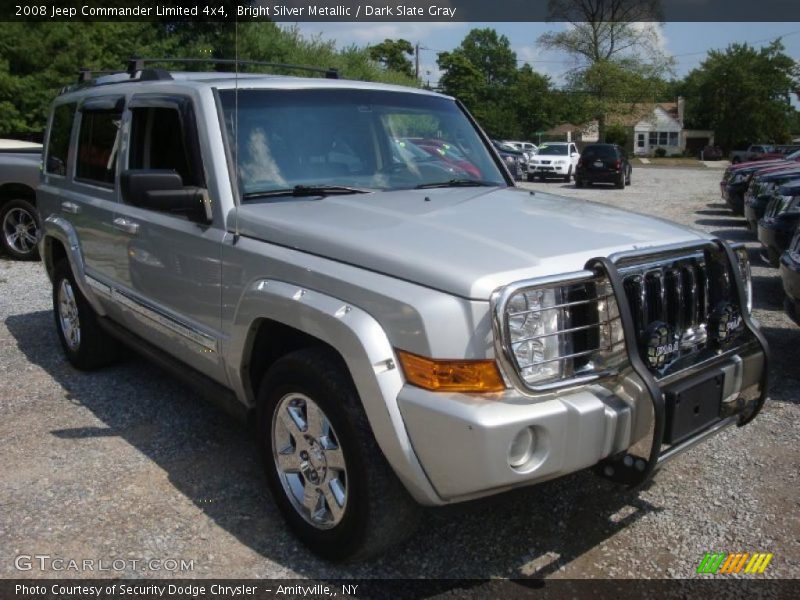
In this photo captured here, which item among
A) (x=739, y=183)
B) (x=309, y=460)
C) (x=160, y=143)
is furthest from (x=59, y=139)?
(x=739, y=183)

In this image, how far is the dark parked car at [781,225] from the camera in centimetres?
703

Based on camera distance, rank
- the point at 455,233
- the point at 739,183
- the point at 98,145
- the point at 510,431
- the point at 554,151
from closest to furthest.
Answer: the point at 510,431 → the point at 455,233 → the point at 98,145 → the point at 739,183 → the point at 554,151

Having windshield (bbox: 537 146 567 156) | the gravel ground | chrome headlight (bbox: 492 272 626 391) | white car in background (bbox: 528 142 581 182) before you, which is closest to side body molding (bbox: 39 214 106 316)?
the gravel ground

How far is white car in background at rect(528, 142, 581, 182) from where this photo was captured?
2923cm

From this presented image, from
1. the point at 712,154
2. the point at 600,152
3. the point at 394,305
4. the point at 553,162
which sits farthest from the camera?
the point at 712,154

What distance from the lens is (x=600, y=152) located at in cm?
2552

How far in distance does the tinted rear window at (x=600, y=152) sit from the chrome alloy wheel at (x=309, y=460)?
78.1 ft

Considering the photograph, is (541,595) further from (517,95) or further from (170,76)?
(517,95)

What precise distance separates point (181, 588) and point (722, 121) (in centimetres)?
7349

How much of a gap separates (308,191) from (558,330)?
1483 mm

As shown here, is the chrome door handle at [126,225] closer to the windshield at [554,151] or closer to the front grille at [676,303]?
the front grille at [676,303]

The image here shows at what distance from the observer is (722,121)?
6825cm

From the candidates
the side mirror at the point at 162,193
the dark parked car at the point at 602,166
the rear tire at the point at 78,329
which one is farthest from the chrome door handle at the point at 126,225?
the dark parked car at the point at 602,166

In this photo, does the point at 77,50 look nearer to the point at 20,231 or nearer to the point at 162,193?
the point at 20,231
